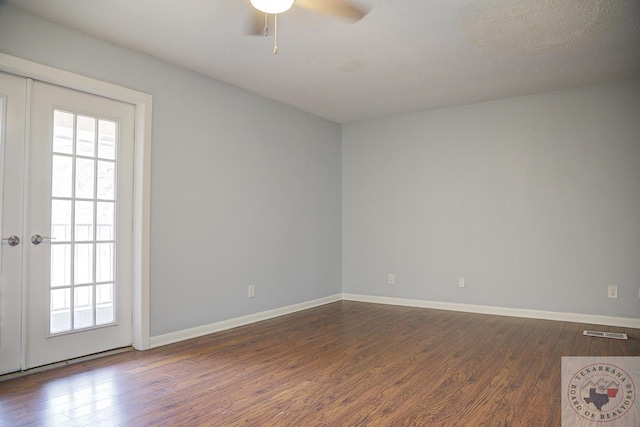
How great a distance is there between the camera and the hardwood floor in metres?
2.34

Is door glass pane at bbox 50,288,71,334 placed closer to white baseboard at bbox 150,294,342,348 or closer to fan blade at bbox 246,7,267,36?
white baseboard at bbox 150,294,342,348

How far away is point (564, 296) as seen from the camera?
4652 mm

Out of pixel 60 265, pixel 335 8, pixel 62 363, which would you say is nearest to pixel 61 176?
pixel 60 265

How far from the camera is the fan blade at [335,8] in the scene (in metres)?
2.61

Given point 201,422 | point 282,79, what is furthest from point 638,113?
point 201,422

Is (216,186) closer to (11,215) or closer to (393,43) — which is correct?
(11,215)

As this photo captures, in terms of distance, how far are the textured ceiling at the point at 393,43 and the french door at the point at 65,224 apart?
27.1 inches

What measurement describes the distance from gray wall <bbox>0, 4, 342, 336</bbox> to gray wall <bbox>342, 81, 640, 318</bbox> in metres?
0.73

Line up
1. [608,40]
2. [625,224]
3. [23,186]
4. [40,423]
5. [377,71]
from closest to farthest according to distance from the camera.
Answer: [40,423], [23,186], [608,40], [377,71], [625,224]

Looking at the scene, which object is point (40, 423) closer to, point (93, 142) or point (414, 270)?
point (93, 142)

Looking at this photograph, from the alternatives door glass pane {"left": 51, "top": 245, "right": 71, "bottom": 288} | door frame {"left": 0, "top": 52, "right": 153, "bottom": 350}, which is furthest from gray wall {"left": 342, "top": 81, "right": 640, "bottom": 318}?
door glass pane {"left": 51, "top": 245, "right": 71, "bottom": 288}

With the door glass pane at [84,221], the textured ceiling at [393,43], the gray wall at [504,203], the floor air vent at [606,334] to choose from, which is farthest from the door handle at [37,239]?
the floor air vent at [606,334]

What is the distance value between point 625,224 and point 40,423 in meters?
→ 5.18

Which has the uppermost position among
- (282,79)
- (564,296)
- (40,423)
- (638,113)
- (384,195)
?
(282,79)
